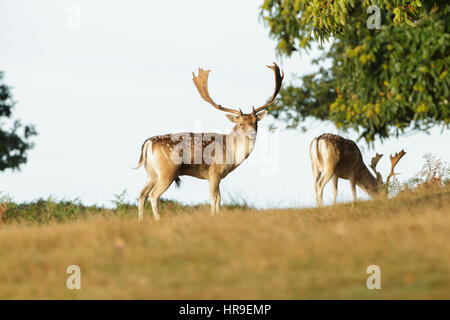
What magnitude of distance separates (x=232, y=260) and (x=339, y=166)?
8172 millimetres

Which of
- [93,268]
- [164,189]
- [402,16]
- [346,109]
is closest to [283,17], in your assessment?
[346,109]

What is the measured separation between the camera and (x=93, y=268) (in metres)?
6.90

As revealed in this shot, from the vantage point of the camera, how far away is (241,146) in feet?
39.7

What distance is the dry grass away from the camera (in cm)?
593

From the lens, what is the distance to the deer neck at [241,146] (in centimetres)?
1209

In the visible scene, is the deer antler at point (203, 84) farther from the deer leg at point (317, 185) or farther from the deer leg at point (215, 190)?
the deer leg at point (317, 185)

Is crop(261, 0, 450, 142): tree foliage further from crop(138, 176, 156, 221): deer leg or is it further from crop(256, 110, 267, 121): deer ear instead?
crop(138, 176, 156, 221): deer leg

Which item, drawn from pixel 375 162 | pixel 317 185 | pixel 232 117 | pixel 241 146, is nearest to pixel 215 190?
pixel 241 146

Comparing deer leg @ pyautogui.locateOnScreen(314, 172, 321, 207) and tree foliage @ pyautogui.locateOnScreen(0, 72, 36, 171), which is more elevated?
tree foliage @ pyautogui.locateOnScreen(0, 72, 36, 171)

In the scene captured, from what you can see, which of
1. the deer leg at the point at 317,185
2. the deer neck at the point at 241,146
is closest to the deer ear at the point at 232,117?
the deer neck at the point at 241,146

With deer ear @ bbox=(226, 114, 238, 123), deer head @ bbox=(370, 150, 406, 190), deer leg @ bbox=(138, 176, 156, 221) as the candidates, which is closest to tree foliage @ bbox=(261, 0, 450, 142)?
deer head @ bbox=(370, 150, 406, 190)

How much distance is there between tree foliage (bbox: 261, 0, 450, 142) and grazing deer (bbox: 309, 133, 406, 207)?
2760mm

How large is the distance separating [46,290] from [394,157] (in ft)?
36.1
